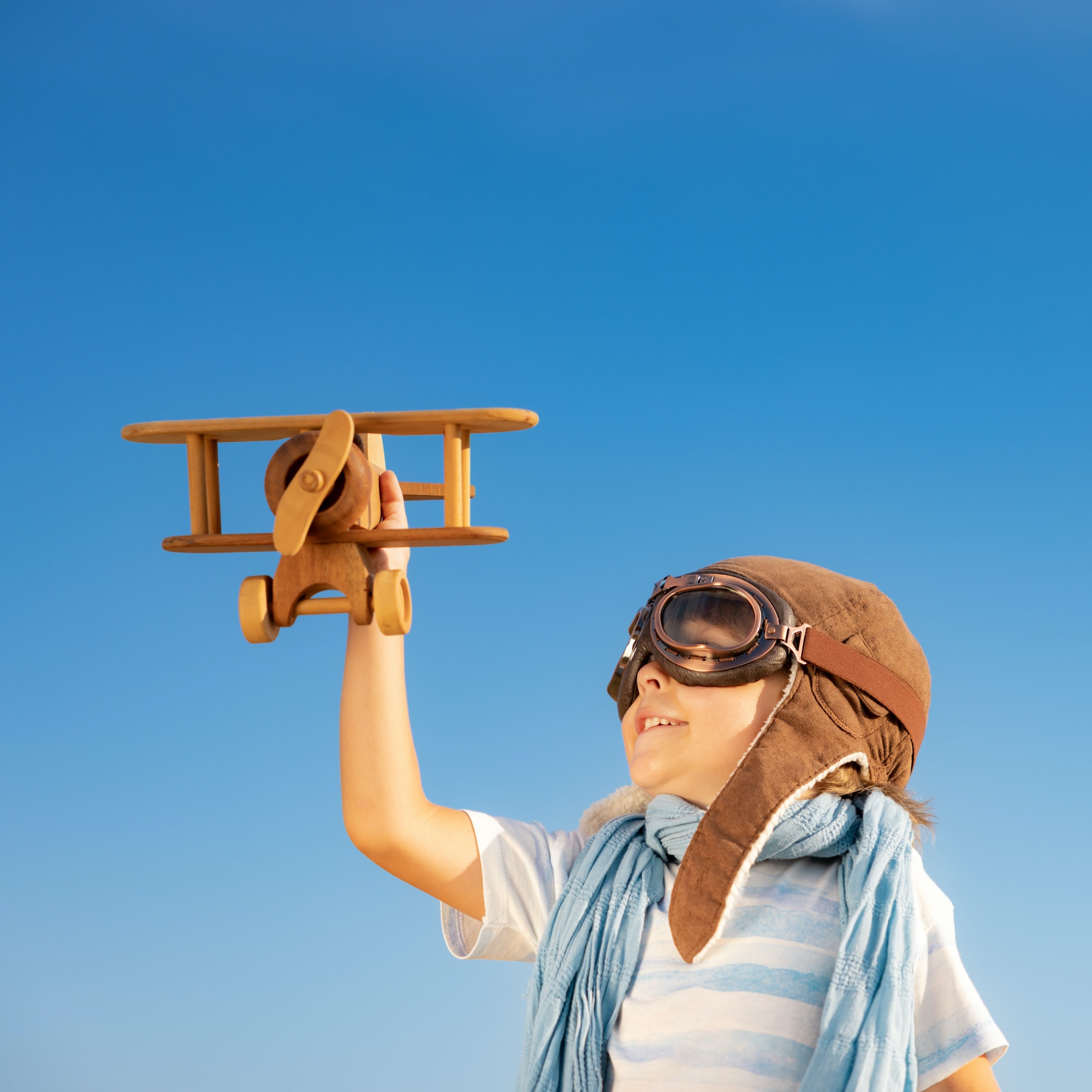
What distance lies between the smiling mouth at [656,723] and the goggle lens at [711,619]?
5.3 inches

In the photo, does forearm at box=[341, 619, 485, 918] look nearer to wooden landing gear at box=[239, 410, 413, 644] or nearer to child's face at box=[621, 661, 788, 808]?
wooden landing gear at box=[239, 410, 413, 644]

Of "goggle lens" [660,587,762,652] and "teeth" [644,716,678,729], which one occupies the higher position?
"goggle lens" [660,587,762,652]

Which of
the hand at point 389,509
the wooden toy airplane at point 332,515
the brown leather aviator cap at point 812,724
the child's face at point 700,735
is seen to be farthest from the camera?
the child's face at point 700,735

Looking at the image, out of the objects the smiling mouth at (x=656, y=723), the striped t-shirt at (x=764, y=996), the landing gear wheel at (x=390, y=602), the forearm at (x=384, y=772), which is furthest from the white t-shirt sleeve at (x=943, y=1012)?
the landing gear wheel at (x=390, y=602)

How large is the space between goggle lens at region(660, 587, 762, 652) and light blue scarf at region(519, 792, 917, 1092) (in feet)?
0.91

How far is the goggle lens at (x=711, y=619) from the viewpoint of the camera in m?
1.88

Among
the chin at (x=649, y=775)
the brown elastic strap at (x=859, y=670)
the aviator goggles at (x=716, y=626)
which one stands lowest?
the chin at (x=649, y=775)

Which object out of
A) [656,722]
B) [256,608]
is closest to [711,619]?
[656,722]

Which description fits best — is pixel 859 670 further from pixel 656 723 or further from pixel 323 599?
pixel 323 599

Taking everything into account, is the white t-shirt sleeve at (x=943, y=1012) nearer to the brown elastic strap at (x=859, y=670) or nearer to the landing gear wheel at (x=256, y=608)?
the brown elastic strap at (x=859, y=670)

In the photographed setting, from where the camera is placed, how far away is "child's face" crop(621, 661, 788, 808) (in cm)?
184

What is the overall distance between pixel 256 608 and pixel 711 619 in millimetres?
822

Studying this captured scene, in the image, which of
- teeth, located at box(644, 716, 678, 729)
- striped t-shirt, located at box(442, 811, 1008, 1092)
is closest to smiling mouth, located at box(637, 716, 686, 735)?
teeth, located at box(644, 716, 678, 729)

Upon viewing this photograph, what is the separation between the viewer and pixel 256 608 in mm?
1480
